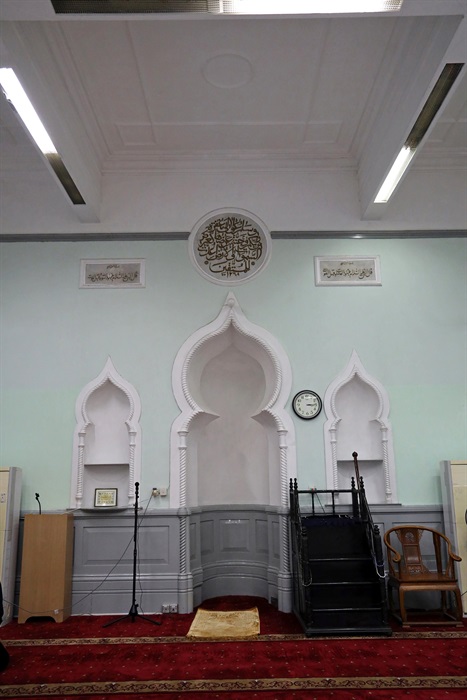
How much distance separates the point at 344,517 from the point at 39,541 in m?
2.87

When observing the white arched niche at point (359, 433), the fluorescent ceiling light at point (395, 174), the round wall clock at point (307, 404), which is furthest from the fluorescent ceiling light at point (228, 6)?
the round wall clock at point (307, 404)

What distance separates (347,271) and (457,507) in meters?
2.65

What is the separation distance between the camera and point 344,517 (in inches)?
212

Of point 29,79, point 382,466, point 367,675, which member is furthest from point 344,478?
point 29,79

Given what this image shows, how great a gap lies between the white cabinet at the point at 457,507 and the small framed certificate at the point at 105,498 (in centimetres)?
325

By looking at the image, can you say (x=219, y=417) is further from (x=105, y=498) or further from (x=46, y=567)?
(x=46, y=567)

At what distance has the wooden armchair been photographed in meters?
4.90

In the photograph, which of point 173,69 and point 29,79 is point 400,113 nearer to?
point 173,69

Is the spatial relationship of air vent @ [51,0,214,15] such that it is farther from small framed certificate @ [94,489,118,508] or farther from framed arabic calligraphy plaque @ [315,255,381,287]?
small framed certificate @ [94,489,118,508]

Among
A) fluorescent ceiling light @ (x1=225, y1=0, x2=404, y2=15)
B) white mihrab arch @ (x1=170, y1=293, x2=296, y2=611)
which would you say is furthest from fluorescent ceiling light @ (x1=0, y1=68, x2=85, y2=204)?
white mihrab arch @ (x1=170, y1=293, x2=296, y2=611)

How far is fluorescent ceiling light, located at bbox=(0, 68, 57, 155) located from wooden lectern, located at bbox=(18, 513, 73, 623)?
11.3 ft

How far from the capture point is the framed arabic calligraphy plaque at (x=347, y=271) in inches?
245

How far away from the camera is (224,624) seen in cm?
493

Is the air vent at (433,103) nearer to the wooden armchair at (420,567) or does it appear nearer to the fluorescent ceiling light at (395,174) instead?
the fluorescent ceiling light at (395,174)
